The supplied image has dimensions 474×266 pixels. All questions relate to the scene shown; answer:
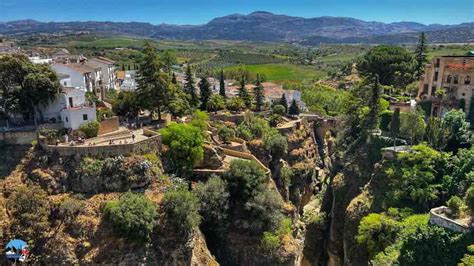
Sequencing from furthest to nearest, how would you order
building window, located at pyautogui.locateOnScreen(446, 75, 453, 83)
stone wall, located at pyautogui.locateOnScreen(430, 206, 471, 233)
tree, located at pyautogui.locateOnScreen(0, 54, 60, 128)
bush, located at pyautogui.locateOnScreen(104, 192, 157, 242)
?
building window, located at pyautogui.locateOnScreen(446, 75, 453, 83)
tree, located at pyautogui.locateOnScreen(0, 54, 60, 128)
bush, located at pyautogui.locateOnScreen(104, 192, 157, 242)
stone wall, located at pyautogui.locateOnScreen(430, 206, 471, 233)

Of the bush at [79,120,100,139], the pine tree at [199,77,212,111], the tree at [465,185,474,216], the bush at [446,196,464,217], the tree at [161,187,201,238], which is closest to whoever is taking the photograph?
the tree at [465,185,474,216]

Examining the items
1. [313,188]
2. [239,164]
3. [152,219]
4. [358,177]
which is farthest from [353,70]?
[152,219]

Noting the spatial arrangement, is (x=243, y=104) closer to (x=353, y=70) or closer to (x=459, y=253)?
(x=459, y=253)

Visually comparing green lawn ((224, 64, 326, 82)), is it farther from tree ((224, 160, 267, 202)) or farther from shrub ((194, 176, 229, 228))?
shrub ((194, 176, 229, 228))

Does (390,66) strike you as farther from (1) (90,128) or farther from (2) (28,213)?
(2) (28,213)

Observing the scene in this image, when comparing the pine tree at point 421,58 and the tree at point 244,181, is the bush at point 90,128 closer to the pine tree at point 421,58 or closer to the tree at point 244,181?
the tree at point 244,181

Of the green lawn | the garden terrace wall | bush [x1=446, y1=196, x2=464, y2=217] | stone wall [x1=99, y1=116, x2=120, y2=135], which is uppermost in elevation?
stone wall [x1=99, y1=116, x2=120, y2=135]

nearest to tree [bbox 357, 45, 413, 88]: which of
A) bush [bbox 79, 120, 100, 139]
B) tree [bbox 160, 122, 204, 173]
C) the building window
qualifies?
the building window

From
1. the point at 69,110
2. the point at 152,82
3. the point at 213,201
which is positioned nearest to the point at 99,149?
the point at 69,110
